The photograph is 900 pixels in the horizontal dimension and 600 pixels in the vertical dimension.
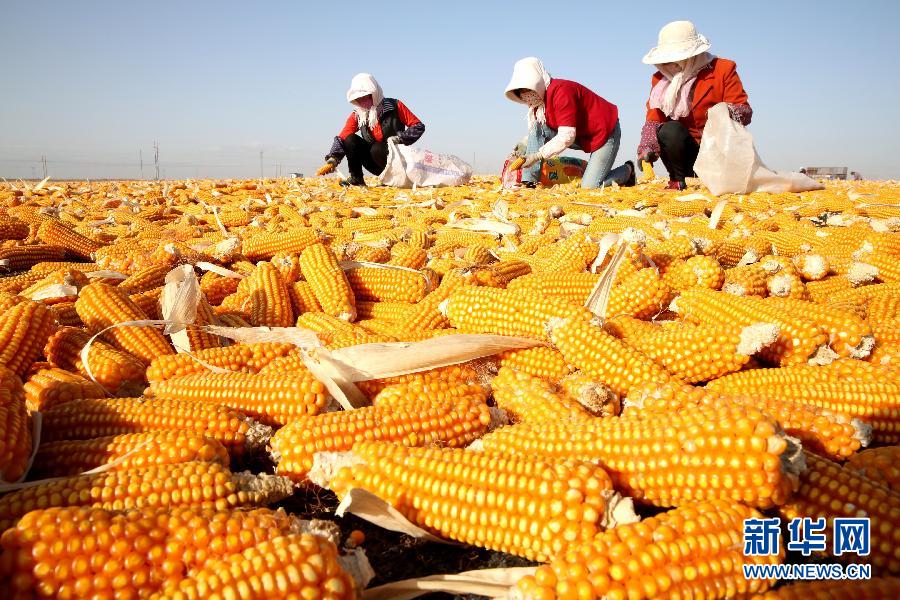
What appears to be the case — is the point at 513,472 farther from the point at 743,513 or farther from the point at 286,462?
the point at 286,462

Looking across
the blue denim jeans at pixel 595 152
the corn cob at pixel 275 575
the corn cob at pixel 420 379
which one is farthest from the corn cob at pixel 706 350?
the blue denim jeans at pixel 595 152

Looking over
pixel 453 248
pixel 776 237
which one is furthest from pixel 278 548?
pixel 776 237

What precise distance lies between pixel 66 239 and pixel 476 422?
6.53 metres

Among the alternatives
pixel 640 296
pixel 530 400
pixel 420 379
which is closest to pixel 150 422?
pixel 420 379

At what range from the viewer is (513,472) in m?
1.81

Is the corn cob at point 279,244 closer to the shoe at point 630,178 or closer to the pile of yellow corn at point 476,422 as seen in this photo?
the pile of yellow corn at point 476,422

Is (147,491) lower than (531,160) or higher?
lower

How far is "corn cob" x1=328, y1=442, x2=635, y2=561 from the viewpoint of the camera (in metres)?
1.69

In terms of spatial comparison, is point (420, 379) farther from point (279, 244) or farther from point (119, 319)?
point (279, 244)

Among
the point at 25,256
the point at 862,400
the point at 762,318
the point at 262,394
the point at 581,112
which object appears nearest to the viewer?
the point at 862,400

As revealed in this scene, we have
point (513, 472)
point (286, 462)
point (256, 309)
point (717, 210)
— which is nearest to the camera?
point (513, 472)

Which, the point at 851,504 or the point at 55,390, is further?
the point at 55,390

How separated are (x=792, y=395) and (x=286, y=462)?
7.39 feet

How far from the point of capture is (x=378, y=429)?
2.26 metres
